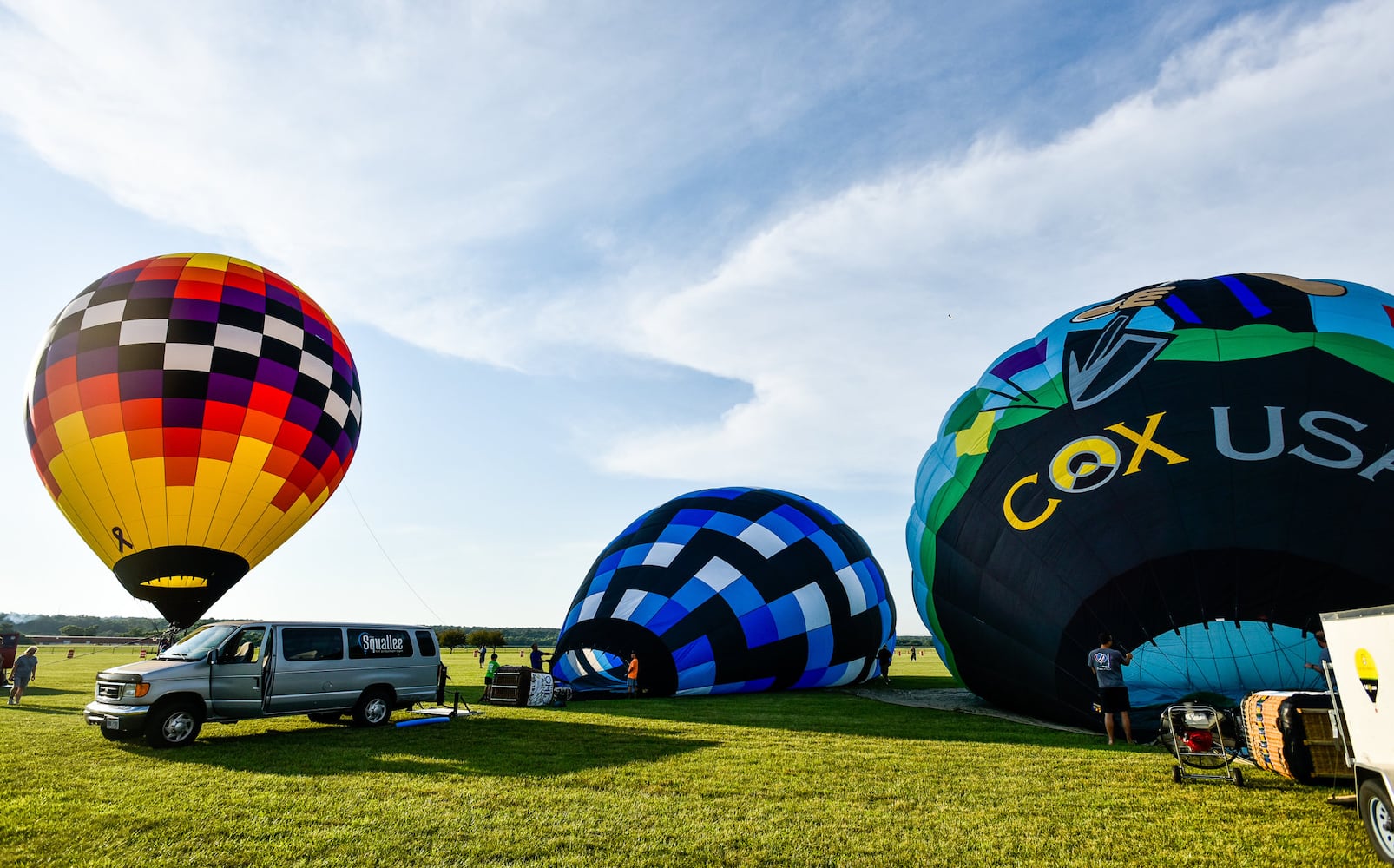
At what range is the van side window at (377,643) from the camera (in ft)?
35.4

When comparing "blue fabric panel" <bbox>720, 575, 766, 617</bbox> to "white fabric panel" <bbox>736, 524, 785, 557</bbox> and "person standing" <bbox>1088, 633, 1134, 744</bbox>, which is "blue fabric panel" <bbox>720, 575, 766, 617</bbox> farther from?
"person standing" <bbox>1088, 633, 1134, 744</bbox>

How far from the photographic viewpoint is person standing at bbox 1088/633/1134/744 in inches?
319

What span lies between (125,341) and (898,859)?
1698 cm

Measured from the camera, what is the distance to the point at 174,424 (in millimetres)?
14805

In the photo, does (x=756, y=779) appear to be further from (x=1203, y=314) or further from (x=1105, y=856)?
(x=1203, y=314)

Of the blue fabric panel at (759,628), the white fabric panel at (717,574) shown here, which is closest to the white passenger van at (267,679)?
the white fabric panel at (717,574)

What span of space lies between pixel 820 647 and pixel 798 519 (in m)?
2.77

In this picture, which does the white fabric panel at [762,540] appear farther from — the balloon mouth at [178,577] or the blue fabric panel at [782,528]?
the balloon mouth at [178,577]

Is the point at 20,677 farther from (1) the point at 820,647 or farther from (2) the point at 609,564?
Answer: (1) the point at 820,647

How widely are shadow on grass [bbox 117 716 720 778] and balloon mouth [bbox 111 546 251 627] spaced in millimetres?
5824

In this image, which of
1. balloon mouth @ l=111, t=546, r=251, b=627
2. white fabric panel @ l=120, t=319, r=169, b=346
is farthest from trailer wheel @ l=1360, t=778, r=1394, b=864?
white fabric panel @ l=120, t=319, r=169, b=346

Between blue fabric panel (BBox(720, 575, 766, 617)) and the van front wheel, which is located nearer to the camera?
the van front wheel

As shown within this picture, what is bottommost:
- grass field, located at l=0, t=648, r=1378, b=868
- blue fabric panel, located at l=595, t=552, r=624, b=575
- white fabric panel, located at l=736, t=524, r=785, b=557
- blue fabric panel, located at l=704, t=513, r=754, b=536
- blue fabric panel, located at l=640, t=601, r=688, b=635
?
grass field, located at l=0, t=648, r=1378, b=868

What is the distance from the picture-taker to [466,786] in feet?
20.9
